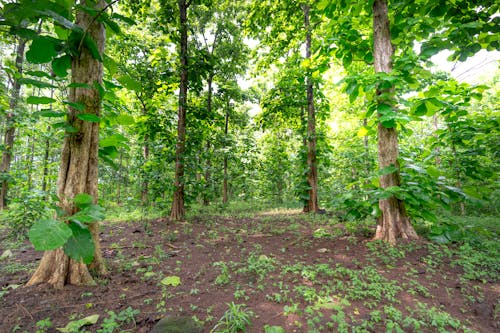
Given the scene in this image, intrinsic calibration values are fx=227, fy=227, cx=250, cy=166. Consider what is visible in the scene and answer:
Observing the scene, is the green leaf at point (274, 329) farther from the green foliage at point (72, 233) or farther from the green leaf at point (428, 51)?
the green leaf at point (428, 51)

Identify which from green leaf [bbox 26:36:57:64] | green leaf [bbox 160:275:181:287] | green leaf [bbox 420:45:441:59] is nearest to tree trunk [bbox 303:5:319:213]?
green leaf [bbox 420:45:441:59]

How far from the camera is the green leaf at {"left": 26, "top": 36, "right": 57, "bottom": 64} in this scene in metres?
1.05

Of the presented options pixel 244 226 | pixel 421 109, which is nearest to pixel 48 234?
pixel 421 109

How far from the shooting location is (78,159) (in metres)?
2.41

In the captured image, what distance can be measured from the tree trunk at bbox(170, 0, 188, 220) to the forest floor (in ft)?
6.93

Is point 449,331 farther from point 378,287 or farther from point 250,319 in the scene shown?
point 250,319

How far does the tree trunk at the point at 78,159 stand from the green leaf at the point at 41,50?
1.35 meters

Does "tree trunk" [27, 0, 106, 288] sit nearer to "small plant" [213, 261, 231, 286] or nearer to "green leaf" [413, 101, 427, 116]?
"small plant" [213, 261, 231, 286]

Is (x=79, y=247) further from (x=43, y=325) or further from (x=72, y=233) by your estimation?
(x=43, y=325)

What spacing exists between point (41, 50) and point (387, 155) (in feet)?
14.2

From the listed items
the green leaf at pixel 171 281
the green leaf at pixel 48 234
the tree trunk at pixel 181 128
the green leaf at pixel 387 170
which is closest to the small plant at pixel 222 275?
the green leaf at pixel 171 281

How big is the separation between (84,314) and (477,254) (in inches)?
194

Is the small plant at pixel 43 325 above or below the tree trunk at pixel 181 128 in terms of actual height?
below

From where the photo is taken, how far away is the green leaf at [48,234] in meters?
0.79
